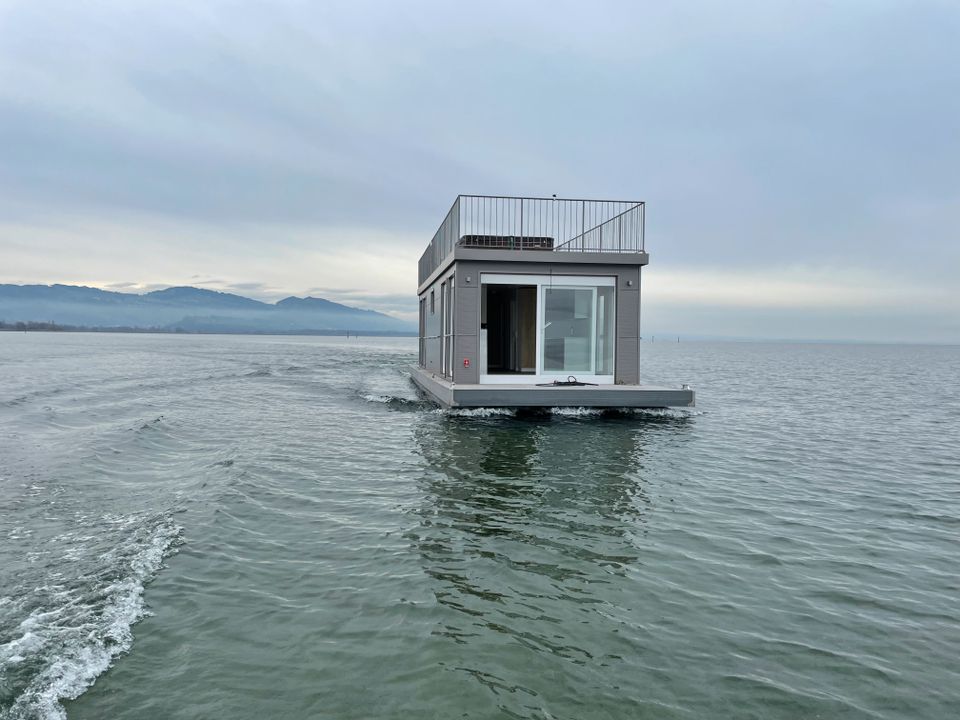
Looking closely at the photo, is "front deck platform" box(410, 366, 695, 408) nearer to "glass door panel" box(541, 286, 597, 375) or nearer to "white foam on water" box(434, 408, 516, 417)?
"white foam on water" box(434, 408, 516, 417)

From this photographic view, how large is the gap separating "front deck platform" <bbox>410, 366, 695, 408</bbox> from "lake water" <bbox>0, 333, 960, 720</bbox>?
11.0 ft

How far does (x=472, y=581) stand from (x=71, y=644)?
9.81ft

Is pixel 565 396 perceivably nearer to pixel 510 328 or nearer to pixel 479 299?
pixel 479 299

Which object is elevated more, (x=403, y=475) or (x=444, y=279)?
(x=444, y=279)

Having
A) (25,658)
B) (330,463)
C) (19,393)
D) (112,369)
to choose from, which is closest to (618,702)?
(25,658)

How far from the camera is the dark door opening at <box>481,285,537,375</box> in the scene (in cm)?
2011

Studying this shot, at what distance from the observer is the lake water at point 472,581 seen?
4.05 m

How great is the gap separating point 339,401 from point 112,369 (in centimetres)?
2112

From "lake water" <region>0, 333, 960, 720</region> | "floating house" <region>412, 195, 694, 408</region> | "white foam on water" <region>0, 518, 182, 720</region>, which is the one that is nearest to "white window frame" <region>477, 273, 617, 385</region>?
"floating house" <region>412, 195, 694, 408</region>

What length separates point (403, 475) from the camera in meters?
9.98

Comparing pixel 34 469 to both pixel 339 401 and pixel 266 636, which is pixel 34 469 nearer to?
pixel 266 636

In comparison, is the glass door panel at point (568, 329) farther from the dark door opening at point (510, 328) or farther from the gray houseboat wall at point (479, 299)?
the dark door opening at point (510, 328)

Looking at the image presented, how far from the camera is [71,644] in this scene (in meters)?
4.46

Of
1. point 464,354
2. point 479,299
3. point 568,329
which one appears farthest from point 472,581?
point 568,329
